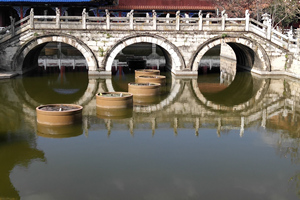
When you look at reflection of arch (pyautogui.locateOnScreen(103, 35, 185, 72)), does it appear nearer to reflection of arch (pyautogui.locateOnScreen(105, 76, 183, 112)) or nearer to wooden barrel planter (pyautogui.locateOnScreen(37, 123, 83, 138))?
reflection of arch (pyautogui.locateOnScreen(105, 76, 183, 112))

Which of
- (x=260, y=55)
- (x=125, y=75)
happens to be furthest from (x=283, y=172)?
(x=125, y=75)

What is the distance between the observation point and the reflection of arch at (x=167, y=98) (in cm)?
2253

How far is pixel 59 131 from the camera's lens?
17.6 meters

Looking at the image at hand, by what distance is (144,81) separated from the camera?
94.1 ft

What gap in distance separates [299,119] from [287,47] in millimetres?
14668

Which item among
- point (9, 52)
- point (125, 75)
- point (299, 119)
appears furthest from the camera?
point (125, 75)

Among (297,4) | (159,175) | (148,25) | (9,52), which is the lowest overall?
(159,175)

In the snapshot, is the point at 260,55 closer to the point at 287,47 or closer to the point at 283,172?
the point at 287,47

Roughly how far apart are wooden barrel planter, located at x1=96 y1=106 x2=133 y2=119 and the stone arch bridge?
1294cm

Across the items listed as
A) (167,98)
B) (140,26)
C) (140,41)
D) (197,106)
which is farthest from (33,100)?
(140,26)

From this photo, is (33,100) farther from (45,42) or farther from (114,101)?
(45,42)

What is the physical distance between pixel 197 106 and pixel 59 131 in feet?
31.1

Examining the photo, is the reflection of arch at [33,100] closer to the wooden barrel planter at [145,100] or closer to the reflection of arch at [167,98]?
the reflection of arch at [167,98]

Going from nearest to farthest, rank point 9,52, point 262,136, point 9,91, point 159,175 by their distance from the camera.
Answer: point 159,175, point 262,136, point 9,91, point 9,52
